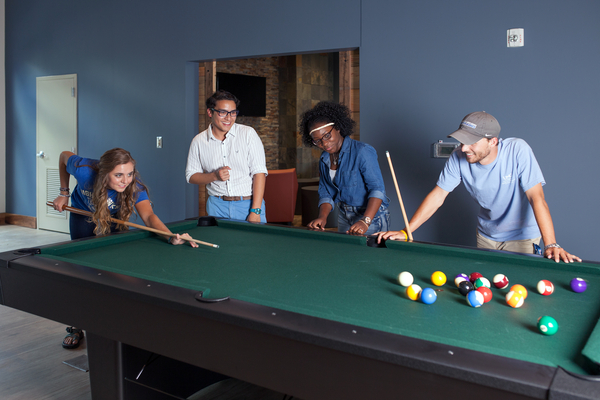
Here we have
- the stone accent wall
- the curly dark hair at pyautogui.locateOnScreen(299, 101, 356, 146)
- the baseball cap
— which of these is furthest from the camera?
the stone accent wall

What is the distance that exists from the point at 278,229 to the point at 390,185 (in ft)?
5.18

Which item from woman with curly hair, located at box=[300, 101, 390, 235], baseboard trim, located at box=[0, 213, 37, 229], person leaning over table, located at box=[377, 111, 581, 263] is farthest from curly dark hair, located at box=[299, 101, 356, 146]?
baseboard trim, located at box=[0, 213, 37, 229]

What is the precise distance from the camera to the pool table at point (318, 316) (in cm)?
101

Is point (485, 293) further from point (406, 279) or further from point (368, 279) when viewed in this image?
point (368, 279)

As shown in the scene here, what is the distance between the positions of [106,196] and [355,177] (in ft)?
4.71

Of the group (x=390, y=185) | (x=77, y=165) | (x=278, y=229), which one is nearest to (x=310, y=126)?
(x=278, y=229)

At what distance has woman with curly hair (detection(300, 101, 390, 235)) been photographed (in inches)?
108

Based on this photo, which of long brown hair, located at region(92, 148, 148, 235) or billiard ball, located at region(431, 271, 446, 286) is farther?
long brown hair, located at region(92, 148, 148, 235)

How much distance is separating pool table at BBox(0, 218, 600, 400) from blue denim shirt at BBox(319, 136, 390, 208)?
68 cm

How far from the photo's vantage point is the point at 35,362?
2.55m

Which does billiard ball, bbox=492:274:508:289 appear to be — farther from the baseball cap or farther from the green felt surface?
the baseball cap

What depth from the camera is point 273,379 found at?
1221 mm

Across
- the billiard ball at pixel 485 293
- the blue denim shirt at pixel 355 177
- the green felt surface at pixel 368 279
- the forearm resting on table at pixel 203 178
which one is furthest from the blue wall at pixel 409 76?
the billiard ball at pixel 485 293

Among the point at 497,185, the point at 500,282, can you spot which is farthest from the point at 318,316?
the point at 497,185
